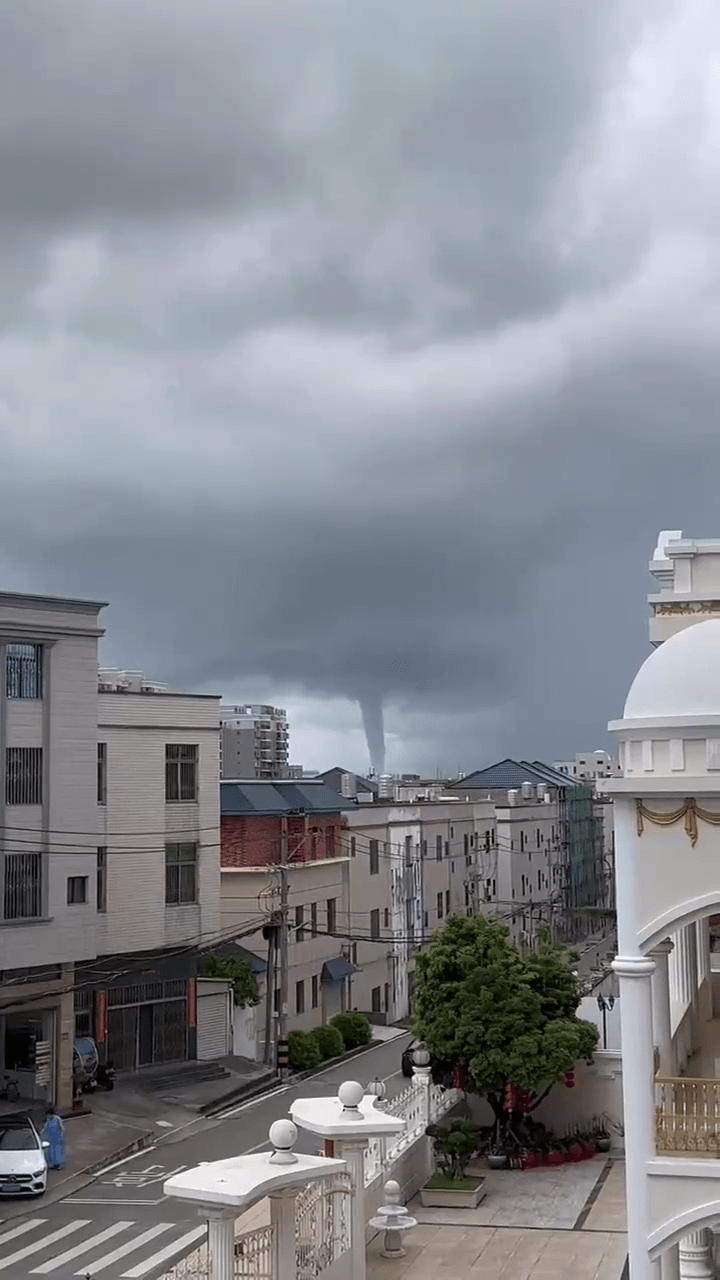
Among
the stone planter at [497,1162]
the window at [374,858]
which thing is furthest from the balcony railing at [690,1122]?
the window at [374,858]

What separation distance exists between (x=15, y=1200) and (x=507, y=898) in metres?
47.2

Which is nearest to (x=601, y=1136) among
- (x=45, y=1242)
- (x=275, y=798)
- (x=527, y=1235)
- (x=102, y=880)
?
(x=527, y=1235)

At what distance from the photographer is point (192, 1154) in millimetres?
30375

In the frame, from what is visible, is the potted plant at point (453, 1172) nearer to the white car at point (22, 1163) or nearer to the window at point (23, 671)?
the white car at point (22, 1163)

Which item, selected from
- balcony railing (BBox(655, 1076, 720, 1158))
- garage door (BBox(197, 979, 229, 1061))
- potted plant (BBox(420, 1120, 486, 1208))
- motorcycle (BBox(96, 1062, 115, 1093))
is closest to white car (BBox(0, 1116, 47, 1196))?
potted plant (BBox(420, 1120, 486, 1208))

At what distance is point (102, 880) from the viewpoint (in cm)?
3803

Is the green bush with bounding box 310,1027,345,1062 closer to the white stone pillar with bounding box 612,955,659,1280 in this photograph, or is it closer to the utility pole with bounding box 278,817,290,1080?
the utility pole with bounding box 278,817,290,1080

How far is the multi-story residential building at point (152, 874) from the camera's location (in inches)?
1505

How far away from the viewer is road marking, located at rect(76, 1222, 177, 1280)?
867 inches

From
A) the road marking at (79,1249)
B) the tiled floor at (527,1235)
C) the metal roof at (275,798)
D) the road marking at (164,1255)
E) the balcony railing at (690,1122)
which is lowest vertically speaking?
the road marking at (79,1249)

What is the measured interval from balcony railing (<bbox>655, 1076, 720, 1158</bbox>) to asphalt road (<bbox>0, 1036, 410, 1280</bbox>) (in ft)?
34.7

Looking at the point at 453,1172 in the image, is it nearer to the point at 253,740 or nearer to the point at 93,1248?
the point at 93,1248

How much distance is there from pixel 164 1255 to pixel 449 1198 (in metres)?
4.58

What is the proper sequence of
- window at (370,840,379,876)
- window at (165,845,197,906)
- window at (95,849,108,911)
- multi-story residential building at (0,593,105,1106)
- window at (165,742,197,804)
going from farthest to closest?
window at (370,840,379,876)
window at (165,742,197,804)
window at (165,845,197,906)
window at (95,849,108,911)
multi-story residential building at (0,593,105,1106)
